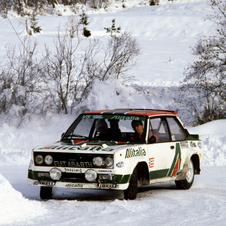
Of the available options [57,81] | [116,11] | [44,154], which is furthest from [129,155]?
[116,11]

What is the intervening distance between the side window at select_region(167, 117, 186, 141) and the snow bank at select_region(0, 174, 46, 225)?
321 centimetres

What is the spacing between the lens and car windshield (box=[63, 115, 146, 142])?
765 centimetres

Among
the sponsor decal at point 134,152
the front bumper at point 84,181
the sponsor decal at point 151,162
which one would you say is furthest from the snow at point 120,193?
the sponsor decal at point 134,152

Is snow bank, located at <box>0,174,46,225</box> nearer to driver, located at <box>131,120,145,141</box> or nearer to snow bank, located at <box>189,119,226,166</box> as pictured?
driver, located at <box>131,120,145,141</box>

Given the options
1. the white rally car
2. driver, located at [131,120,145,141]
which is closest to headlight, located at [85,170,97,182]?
the white rally car

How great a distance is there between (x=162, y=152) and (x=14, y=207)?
9.57ft

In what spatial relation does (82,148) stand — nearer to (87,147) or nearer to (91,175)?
(87,147)

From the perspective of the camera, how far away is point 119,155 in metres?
6.59

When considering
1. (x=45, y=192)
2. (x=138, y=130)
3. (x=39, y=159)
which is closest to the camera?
(x=39, y=159)

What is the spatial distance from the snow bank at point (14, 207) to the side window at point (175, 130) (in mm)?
3213

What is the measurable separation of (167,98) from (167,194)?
17.6 meters

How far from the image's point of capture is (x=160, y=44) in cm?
3534

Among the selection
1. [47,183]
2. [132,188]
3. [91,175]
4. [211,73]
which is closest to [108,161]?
[91,175]

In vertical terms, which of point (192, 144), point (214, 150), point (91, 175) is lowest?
point (214, 150)
